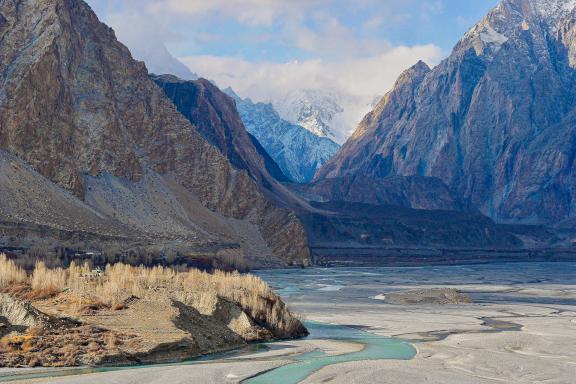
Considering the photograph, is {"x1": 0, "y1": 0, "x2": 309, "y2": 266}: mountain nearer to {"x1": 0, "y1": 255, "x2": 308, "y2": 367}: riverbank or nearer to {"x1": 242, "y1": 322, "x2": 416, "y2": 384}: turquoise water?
{"x1": 0, "y1": 255, "x2": 308, "y2": 367}: riverbank

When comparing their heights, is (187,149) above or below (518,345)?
above

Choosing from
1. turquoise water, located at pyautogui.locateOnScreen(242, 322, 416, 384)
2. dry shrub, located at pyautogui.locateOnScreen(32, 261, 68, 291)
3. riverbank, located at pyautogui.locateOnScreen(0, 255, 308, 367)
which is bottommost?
turquoise water, located at pyautogui.locateOnScreen(242, 322, 416, 384)

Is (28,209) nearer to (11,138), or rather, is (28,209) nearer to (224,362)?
(11,138)

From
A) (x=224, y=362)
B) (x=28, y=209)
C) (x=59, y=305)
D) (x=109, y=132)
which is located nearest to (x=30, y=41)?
(x=109, y=132)

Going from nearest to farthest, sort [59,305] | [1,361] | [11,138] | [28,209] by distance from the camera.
Answer: [1,361] → [59,305] → [28,209] → [11,138]

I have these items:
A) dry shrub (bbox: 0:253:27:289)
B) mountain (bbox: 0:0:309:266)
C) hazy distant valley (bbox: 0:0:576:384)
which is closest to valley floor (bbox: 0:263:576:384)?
hazy distant valley (bbox: 0:0:576:384)

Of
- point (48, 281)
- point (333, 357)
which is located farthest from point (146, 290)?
point (333, 357)

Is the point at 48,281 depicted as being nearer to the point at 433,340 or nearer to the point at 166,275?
the point at 166,275
